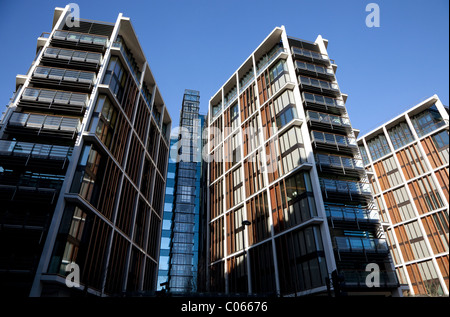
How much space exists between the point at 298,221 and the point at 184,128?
4592 centimetres

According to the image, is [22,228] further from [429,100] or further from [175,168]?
[429,100]

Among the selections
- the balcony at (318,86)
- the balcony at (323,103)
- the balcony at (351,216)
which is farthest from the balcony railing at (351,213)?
→ the balcony at (318,86)

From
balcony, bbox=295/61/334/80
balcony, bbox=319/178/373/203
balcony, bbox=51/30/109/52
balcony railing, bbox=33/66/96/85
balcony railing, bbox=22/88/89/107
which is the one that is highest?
balcony, bbox=295/61/334/80

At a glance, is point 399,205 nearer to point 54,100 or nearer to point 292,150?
point 292,150

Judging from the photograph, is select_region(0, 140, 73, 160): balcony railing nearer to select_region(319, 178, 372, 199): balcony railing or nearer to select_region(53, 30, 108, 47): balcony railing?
select_region(53, 30, 108, 47): balcony railing

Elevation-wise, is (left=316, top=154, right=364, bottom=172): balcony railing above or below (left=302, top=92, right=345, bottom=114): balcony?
below

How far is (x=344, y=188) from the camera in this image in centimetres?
3409

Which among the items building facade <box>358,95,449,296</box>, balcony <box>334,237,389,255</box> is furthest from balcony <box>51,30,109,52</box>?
building facade <box>358,95,449,296</box>

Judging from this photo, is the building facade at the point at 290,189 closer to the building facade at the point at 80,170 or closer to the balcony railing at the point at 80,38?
the building facade at the point at 80,170

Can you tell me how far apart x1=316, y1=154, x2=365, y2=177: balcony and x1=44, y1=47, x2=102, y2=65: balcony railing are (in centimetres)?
2782

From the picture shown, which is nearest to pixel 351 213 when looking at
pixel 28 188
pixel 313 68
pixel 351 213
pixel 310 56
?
pixel 351 213

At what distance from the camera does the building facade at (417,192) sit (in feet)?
140

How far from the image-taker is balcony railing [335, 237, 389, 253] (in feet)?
98.1

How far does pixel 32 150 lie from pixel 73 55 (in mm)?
13935
